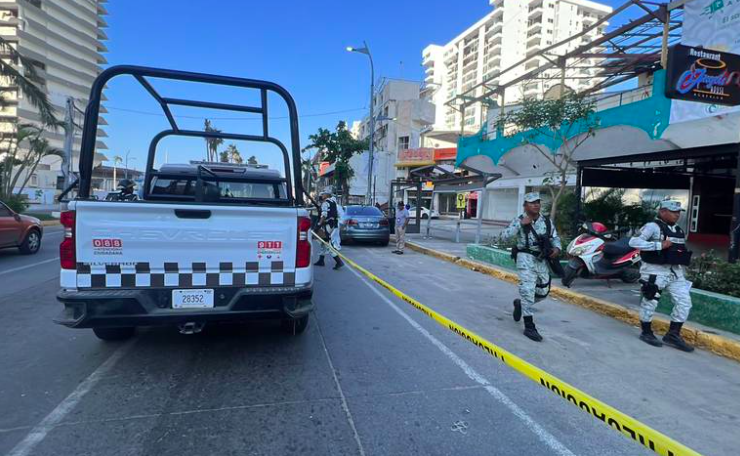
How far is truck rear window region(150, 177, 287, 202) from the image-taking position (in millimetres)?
4979

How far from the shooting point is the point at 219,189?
4.97 metres

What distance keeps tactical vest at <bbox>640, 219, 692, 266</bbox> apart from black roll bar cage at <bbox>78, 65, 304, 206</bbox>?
13.1 ft

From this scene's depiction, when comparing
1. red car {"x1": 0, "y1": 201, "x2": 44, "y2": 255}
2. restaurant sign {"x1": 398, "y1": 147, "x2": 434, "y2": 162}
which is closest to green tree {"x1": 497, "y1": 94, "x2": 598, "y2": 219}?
red car {"x1": 0, "y1": 201, "x2": 44, "y2": 255}

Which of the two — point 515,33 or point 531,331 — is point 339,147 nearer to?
point 531,331

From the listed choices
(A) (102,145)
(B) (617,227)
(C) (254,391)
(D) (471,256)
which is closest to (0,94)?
(D) (471,256)

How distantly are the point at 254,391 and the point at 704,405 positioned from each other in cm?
369

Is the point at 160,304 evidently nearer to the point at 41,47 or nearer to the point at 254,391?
the point at 254,391

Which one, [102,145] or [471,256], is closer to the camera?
[471,256]

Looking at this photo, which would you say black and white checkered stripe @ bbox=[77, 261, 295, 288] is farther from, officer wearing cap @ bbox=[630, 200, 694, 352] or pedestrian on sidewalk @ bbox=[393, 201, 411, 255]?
pedestrian on sidewalk @ bbox=[393, 201, 411, 255]

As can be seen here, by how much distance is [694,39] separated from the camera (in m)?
7.76

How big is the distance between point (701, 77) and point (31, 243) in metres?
14.4

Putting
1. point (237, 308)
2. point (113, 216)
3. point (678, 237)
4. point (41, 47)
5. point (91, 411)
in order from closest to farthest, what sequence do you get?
point (91, 411) → point (113, 216) → point (237, 308) → point (678, 237) → point (41, 47)

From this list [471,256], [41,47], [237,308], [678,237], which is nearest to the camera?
[237,308]

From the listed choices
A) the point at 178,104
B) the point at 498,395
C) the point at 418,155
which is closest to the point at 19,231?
the point at 178,104
